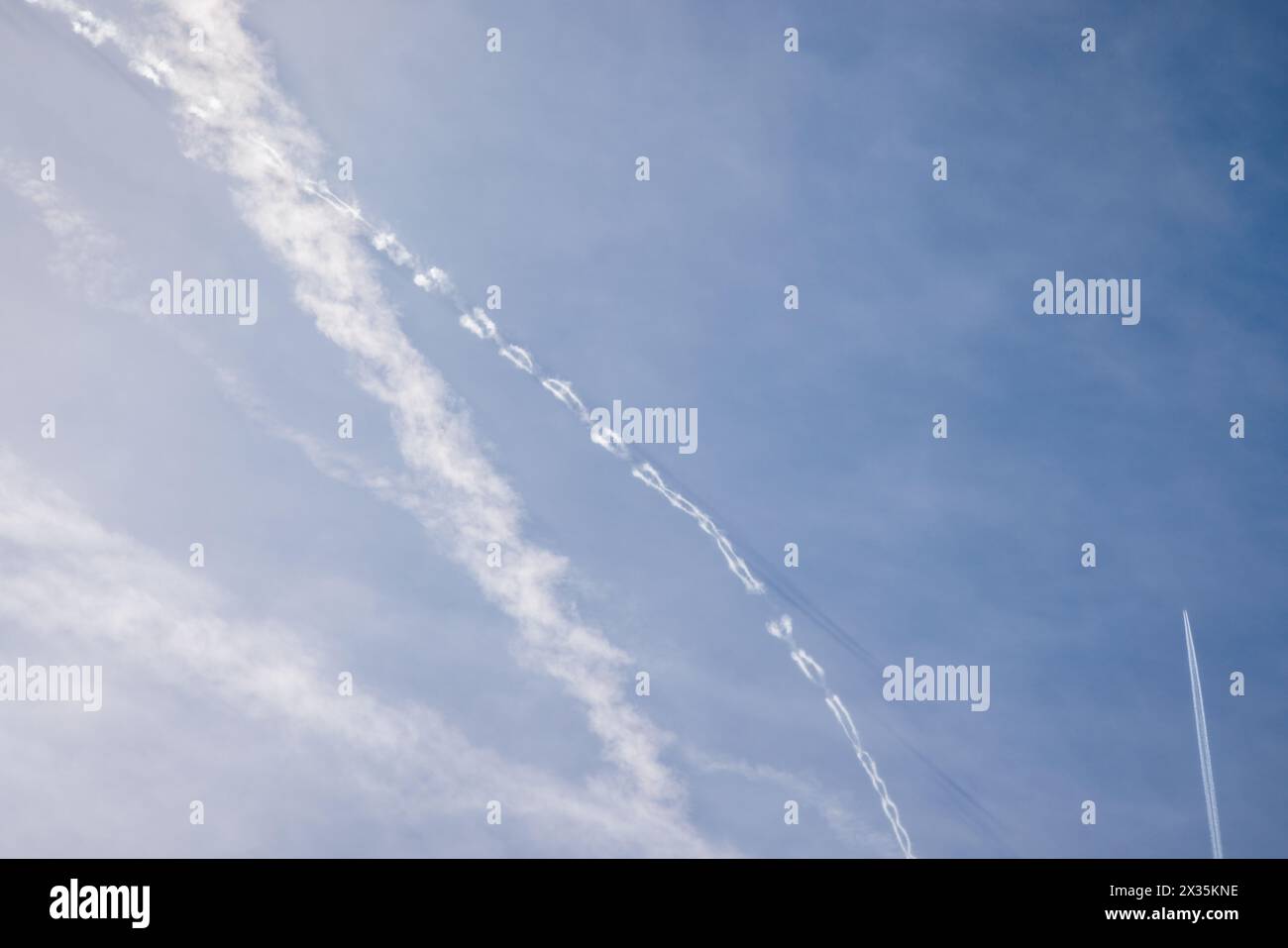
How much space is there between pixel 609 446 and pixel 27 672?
31.0 feet

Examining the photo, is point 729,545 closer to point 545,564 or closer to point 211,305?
point 545,564

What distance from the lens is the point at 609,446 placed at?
627 inches

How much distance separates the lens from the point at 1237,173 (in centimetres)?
1614

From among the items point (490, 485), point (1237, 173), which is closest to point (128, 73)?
point (490, 485)

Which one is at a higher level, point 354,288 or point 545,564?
point 354,288

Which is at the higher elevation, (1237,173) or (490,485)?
(1237,173)
